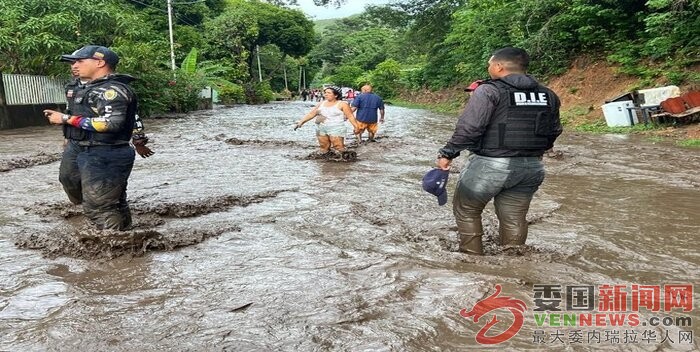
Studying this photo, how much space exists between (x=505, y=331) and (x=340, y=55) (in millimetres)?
88930

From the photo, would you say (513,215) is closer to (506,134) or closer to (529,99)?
(506,134)

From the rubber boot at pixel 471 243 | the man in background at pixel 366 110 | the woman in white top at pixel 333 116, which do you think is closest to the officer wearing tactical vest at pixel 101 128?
the rubber boot at pixel 471 243

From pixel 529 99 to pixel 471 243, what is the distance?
1234mm

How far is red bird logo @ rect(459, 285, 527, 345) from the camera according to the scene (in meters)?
3.01

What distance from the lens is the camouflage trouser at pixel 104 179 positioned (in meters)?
4.76

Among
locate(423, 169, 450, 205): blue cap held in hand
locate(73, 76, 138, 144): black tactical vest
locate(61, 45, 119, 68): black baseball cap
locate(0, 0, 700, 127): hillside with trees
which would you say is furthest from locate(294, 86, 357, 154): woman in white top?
locate(0, 0, 700, 127): hillside with trees

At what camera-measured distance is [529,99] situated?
4094mm

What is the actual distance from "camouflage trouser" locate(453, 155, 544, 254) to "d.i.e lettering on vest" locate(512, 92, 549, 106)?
417 millimetres

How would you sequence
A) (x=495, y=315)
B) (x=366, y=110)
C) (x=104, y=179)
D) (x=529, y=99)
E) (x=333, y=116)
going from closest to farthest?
(x=495, y=315), (x=529, y=99), (x=104, y=179), (x=333, y=116), (x=366, y=110)

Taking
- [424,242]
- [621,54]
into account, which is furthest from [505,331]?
[621,54]

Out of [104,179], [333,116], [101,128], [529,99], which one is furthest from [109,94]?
[333,116]

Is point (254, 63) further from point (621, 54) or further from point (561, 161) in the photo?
point (561, 161)

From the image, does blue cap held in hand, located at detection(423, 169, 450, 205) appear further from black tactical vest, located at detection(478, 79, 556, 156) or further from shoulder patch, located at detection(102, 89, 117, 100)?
shoulder patch, located at detection(102, 89, 117, 100)

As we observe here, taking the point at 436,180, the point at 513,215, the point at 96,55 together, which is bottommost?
the point at 513,215
